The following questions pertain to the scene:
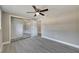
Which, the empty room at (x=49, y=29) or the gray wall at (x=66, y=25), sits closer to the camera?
the empty room at (x=49, y=29)

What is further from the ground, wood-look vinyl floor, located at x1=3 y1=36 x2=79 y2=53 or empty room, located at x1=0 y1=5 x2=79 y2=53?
empty room, located at x1=0 y1=5 x2=79 y2=53

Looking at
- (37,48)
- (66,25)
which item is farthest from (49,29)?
(37,48)

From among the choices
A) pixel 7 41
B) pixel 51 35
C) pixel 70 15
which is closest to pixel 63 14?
pixel 70 15

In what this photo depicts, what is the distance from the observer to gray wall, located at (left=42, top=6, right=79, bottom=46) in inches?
149

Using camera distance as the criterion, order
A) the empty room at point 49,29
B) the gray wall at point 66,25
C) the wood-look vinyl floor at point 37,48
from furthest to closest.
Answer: the gray wall at point 66,25
the empty room at point 49,29
the wood-look vinyl floor at point 37,48

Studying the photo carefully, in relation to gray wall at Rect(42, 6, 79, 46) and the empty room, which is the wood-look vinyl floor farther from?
gray wall at Rect(42, 6, 79, 46)

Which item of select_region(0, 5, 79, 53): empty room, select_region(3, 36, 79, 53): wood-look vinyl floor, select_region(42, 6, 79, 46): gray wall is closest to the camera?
select_region(3, 36, 79, 53): wood-look vinyl floor

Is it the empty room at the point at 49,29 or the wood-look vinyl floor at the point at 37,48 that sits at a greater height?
the empty room at the point at 49,29

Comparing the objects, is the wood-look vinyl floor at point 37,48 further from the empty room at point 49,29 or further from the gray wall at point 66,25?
the gray wall at point 66,25

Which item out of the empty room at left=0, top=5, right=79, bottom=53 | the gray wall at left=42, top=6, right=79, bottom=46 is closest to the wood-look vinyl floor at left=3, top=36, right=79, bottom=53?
the empty room at left=0, top=5, right=79, bottom=53

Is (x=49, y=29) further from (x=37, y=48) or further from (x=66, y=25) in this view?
(x=37, y=48)

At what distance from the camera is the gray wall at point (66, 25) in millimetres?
3773

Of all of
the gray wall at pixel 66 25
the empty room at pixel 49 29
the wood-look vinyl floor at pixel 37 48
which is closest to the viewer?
the wood-look vinyl floor at pixel 37 48

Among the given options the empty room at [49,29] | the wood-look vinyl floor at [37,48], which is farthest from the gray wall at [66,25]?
the wood-look vinyl floor at [37,48]
